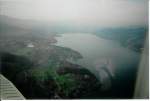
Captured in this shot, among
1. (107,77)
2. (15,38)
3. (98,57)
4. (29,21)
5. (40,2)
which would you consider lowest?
(107,77)

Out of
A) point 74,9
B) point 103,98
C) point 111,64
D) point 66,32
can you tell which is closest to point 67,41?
point 66,32

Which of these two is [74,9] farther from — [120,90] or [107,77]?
[120,90]

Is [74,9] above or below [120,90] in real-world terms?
above

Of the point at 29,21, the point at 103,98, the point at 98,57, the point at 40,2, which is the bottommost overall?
the point at 103,98

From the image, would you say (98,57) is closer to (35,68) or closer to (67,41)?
(67,41)

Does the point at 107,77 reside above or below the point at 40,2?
below

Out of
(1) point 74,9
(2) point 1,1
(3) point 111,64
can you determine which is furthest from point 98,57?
→ (2) point 1,1
